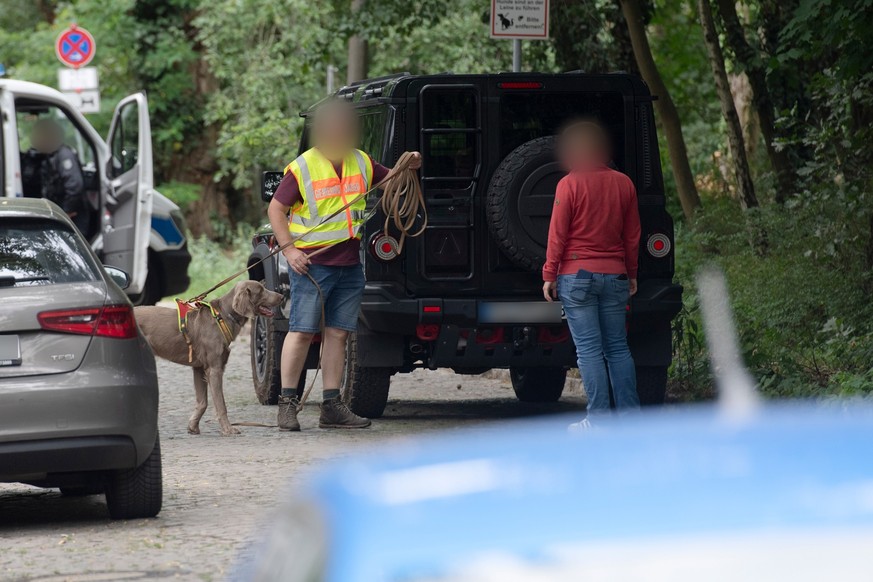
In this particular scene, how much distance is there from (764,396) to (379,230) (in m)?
2.66

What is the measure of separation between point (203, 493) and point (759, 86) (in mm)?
10807

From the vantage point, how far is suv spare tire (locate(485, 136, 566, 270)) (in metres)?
9.53

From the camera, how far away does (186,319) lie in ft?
32.1

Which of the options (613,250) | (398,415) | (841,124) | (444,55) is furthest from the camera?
(444,55)

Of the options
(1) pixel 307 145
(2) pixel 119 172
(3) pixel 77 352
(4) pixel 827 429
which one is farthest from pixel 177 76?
(4) pixel 827 429

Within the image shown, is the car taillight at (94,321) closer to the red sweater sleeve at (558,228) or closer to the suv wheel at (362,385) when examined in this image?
the red sweater sleeve at (558,228)

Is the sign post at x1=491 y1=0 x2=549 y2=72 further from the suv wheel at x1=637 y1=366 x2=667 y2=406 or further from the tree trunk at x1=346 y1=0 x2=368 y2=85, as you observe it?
the tree trunk at x1=346 y1=0 x2=368 y2=85

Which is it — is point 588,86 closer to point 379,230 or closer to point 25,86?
point 379,230

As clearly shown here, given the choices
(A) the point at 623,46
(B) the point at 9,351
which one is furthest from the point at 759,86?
(B) the point at 9,351

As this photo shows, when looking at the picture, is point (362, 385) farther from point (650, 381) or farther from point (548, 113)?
point (548, 113)

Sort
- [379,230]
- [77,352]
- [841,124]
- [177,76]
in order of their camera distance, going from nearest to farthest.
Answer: [77,352] < [379,230] < [841,124] < [177,76]

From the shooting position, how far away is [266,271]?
1155 centimetres

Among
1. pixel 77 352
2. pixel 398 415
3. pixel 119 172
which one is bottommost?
pixel 398 415

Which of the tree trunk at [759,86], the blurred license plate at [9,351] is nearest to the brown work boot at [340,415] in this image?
the blurred license plate at [9,351]
